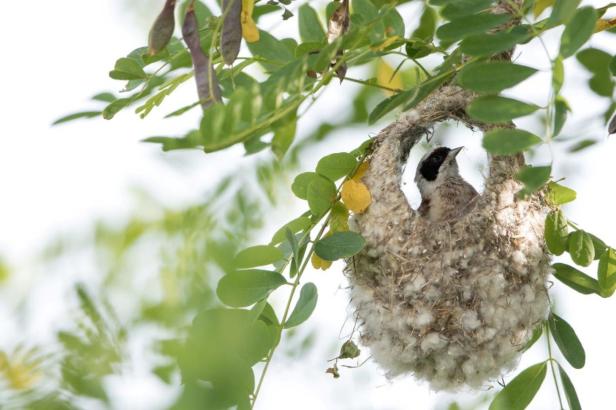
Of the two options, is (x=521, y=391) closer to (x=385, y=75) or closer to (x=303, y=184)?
(x=303, y=184)

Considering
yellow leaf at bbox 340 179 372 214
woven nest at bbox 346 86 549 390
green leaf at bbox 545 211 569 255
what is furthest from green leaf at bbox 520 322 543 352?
yellow leaf at bbox 340 179 372 214

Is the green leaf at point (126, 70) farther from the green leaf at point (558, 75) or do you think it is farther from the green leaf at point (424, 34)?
the green leaf at point (558, 75)

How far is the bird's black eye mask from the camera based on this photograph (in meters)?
3.61

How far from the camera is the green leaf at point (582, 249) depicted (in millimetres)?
2406

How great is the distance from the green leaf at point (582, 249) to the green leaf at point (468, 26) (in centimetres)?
80

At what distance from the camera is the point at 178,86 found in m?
2.24

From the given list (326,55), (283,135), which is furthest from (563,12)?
(283,135)

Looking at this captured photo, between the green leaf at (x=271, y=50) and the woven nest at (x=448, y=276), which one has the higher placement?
the green leaf at (x=271, y=50)

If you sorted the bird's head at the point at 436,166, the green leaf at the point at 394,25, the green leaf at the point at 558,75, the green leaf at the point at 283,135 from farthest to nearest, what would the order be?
the bird's head at the point at 436,166 → the green leaf at the point at 394,25 → the green leaf at the point at 558,75 → the green leaf at the point at 283,135

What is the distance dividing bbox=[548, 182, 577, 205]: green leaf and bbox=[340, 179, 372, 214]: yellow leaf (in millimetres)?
550

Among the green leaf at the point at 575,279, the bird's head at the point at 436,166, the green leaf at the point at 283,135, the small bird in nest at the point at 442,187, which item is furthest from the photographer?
the bird's head at the point at 436,166

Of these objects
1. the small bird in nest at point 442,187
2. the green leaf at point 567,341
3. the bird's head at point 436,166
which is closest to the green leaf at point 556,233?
the green leaf at point 567,341

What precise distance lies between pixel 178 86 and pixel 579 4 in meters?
1.00

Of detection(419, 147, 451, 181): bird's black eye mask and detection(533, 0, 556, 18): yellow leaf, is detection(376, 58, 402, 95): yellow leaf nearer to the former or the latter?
detection(533, 0, 556, 18): yellow leaf
